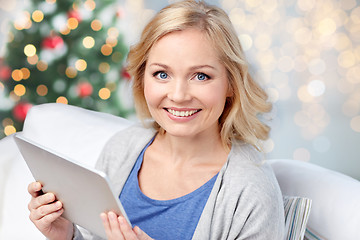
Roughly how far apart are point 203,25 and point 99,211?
53 cm

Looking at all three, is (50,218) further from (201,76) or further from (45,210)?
(201,76)

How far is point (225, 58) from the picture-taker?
120 centimetres

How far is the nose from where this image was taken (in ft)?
3.81

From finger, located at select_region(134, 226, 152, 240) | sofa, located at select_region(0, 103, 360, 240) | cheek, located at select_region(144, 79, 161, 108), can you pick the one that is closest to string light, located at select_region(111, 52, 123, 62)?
sofa, located at select_region(0, 103, 360, 240)

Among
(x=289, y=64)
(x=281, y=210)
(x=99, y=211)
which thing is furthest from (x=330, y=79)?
(x=99, y=211)

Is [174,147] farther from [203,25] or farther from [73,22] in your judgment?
[73,22]

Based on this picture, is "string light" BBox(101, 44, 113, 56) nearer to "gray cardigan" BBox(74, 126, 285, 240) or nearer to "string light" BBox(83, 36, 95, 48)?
"string light" BBox(83, 36, 95, 48)

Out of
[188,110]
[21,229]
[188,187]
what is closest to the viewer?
[188,110]

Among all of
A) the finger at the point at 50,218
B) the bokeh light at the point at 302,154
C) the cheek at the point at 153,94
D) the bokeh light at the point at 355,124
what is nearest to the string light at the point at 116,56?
the bokeh light at the point at 302,154

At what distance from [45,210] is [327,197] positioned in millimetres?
769

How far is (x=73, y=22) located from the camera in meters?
3.31

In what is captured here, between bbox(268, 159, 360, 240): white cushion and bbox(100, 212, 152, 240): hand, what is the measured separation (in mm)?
563

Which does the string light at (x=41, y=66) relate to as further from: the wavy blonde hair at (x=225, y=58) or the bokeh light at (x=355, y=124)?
the bokeh light at (x=355, y=124)

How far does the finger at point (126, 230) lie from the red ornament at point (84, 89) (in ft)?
8.34
